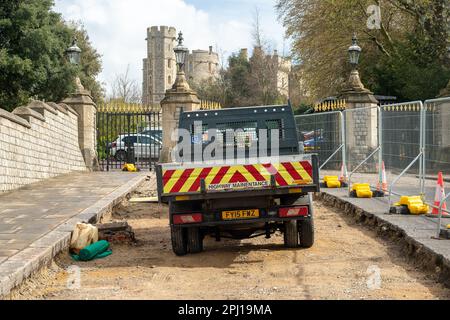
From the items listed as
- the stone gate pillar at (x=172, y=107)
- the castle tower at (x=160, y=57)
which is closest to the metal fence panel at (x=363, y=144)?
the stone gate pillar at (x=172, y=107)

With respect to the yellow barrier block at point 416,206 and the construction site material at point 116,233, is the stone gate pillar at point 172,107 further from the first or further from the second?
the construction site material at point 116,233

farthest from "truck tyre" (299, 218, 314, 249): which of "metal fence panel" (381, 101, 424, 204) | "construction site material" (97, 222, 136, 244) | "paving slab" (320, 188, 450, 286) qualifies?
"metal fence panel" (381, 101, 424, 204)

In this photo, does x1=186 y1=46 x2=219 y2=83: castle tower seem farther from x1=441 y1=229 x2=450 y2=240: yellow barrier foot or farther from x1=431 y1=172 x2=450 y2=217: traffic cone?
x1=441 y1=229 x2=450 y2=240: yellow barrier foot

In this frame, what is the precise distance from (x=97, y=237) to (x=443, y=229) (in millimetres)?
4756

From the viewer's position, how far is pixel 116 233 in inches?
398

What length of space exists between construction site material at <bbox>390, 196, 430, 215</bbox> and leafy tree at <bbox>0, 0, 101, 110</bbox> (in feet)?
60.4

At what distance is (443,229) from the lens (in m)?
8.77

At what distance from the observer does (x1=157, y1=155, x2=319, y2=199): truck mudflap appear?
855 centimetres

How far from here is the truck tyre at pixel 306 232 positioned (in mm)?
9008

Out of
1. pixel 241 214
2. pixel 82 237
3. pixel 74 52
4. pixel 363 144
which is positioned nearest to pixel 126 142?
pixel 74 52

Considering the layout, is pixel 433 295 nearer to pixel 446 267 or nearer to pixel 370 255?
A: pixel 446 267

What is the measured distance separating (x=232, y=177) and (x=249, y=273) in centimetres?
133

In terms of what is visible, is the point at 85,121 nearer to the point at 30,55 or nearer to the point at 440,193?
the point at 30,55
